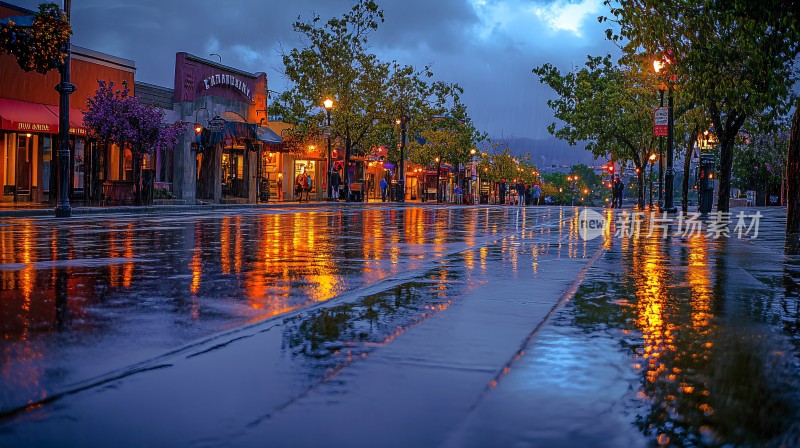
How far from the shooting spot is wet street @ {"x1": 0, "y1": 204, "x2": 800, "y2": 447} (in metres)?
3.90

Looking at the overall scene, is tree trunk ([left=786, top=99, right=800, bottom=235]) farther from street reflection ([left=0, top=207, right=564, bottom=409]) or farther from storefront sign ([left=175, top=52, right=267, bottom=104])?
storefront sign ([left=175, top=52, right=267, bottom=104])

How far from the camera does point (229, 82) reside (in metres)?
54.0

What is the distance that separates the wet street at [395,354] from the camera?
3.90 meters

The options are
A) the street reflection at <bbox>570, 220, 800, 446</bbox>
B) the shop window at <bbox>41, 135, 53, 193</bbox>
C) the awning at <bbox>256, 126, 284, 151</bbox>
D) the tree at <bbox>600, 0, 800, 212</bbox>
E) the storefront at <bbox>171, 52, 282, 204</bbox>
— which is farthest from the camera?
the awning at <bbox>256, 126, 284, 151</bbox>

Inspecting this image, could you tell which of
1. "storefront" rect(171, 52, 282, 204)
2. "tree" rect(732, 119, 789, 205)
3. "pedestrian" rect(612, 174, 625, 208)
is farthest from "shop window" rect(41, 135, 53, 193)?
"tree" rect(732, 119, 789, 205)

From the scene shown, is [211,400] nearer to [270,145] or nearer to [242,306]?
[242,306]

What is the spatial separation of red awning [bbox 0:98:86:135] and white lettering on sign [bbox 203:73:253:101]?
14.6m

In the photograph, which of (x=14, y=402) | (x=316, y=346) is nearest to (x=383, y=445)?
(x=14, y=402)

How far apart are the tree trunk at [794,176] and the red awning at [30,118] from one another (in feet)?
88.3

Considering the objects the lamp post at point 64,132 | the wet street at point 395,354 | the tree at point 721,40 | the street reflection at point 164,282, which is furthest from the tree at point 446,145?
the wet street at point 395,354

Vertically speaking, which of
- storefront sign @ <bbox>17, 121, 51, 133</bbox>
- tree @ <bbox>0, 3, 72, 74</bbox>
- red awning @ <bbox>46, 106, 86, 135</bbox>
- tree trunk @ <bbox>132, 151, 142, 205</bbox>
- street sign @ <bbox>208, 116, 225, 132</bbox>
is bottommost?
tree trunk @ <bbox>132, 151, 142, 205</bbox>

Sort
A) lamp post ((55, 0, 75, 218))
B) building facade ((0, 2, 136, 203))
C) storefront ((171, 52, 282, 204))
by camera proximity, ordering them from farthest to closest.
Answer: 1. storefront ((171, 52, 282, 204))
2. building facade ((0, 2, 136, 203))
3. lamp post ((55, 0, 75, 218))

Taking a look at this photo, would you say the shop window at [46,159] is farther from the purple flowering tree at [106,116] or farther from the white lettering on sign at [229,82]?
the white lettering on sign at [229,82]

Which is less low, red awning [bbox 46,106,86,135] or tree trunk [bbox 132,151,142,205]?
red awning [bbox 46,106,86,135]
